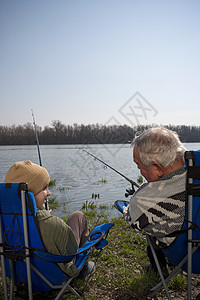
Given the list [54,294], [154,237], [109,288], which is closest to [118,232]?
[109,288]

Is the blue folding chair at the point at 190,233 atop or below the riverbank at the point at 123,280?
atop

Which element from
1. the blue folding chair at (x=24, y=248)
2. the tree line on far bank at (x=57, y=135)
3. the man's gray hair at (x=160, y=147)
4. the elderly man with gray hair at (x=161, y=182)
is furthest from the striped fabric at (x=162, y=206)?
the tree line on far bank at (x=57, y=135)

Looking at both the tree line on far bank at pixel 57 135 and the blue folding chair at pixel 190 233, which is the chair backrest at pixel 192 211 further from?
the tree line on far bank at pixel 57 135

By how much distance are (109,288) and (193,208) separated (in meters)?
1.56

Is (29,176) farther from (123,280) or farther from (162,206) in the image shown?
(123,280)

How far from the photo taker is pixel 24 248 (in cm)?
204

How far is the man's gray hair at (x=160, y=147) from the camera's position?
2.08 m

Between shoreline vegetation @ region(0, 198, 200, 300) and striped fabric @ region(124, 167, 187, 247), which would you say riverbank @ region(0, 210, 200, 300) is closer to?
shoreline vegetation @ region(0, 198, 200, 300)

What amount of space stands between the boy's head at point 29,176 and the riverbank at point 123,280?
4.27 feet

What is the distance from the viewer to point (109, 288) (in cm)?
285

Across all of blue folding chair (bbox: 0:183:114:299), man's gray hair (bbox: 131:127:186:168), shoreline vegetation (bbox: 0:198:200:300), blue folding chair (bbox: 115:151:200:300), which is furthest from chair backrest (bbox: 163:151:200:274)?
blue folding chair (bbox: 0:183:114:299)

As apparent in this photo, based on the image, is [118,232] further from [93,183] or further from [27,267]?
[93,183]

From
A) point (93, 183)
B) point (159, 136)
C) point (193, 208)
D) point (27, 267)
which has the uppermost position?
point (159, 136)

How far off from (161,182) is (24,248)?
1.30 metres
